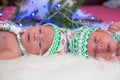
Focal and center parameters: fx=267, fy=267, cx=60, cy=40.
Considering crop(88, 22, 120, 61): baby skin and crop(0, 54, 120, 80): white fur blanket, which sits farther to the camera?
crop(88, 22, 120, 61): baby skin

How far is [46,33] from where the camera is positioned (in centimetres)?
123

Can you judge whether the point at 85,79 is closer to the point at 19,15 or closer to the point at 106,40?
the point at 106,40

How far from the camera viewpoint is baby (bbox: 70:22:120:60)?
3.82 feet

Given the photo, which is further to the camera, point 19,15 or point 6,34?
point 19,15

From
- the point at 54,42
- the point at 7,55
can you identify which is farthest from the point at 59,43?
the point at 7,55

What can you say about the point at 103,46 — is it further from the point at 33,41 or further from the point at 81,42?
the point at 33,41

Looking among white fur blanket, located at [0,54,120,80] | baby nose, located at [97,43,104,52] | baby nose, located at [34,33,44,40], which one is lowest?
white fur blanket, located at [0,54,120,80]

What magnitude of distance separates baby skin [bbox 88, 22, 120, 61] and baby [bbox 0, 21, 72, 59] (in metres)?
0.14

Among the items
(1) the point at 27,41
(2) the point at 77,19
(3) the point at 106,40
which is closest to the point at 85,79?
(3) the point at 106,40

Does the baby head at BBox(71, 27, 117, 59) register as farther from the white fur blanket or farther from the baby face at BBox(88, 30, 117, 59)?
the white fur blanket

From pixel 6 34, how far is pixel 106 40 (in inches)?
18.5

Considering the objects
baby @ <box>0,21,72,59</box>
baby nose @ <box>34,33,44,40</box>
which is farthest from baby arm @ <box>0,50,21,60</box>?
baby nose @ <box>34,33,44,40</box>

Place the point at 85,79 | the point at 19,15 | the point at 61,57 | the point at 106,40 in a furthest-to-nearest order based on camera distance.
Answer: the point at 19,15
the point at 106,40
the point at 61,57
the point at 85,79

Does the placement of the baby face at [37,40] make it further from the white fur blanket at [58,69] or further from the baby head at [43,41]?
the white fur blanket at [58,69]
